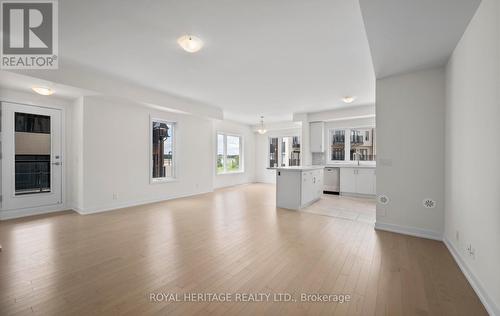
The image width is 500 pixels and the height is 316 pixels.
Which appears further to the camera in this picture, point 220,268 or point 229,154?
point 229,154

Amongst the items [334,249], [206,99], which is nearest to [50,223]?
[206,99]

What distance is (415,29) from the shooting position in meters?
2.25

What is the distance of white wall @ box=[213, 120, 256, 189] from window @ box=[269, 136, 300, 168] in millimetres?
911

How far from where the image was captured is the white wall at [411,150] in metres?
3.19

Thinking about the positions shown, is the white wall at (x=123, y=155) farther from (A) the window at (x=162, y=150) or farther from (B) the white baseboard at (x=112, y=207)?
(A) the window at (x=162, y=150)

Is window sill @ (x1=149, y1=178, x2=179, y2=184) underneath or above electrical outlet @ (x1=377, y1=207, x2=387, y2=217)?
above

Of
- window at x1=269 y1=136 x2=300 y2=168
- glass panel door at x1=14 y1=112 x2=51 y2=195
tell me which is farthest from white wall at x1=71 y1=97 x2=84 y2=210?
window at x1=269 y1=136 x2=300 y2=168

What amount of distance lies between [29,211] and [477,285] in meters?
6.97

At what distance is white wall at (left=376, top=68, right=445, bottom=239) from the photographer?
125 inches

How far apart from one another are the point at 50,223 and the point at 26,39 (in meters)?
2.99

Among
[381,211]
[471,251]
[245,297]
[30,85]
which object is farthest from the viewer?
[30,85]

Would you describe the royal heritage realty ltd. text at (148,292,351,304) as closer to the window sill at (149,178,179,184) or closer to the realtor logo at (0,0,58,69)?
the realtor logo at (0,0,58,69)

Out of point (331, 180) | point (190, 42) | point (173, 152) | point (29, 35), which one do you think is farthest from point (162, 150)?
point (331, 180)

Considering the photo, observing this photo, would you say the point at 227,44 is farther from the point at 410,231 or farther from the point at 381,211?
the point at 410,231
